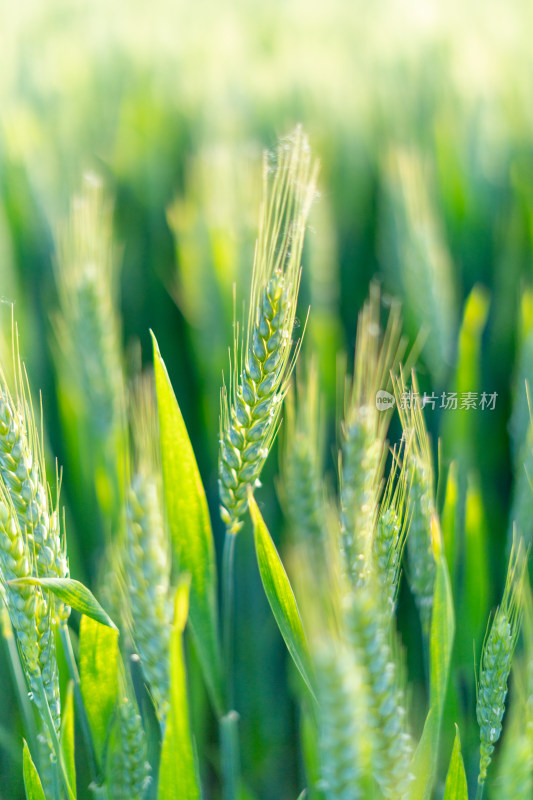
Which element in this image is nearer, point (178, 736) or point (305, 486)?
point (178, 736)

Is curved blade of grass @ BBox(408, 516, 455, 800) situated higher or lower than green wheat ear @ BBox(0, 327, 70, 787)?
lower

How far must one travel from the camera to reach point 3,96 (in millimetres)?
1142

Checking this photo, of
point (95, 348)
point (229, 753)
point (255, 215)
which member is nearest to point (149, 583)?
point (229, 753)

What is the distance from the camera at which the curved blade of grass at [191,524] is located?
40 cm

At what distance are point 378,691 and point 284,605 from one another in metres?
0.09

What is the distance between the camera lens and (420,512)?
1.37 feet

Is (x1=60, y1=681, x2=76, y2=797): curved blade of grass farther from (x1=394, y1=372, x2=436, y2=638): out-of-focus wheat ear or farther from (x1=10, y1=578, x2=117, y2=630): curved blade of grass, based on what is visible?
(x1=394, y1=372, x2=436, y2=638): out-of-focus wheat ear

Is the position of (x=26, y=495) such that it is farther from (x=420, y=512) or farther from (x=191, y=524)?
(x=420, y=512)

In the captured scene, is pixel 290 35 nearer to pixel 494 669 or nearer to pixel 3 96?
pixel 3 96

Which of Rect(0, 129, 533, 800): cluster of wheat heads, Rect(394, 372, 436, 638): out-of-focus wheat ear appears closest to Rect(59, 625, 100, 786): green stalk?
Rect(0, 129, 533, 800): cluster of wheat heads

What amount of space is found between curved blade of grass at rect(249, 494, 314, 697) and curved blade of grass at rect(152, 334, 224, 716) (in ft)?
0.14

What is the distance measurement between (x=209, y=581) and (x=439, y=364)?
12.4 inches

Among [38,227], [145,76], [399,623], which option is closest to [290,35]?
[145,76]

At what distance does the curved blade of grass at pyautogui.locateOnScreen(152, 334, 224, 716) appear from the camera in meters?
0.40
